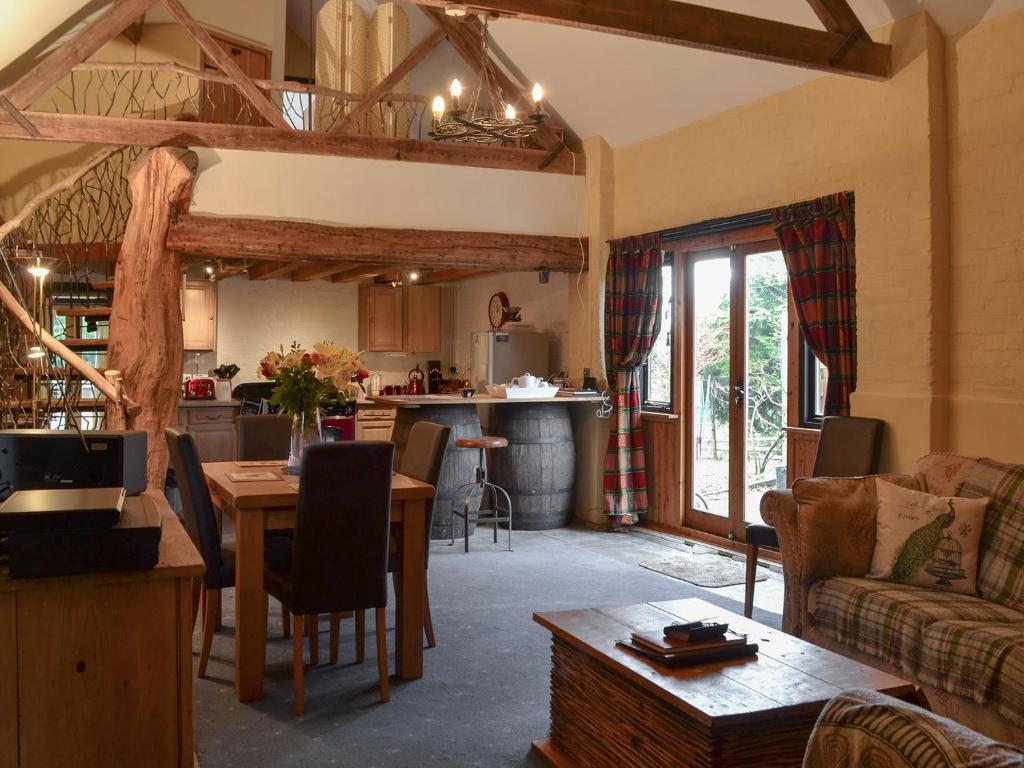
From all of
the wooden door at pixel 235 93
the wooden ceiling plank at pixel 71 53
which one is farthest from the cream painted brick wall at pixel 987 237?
the wooden ceiling plank at pixel 71 53

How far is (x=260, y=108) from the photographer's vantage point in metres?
6.57

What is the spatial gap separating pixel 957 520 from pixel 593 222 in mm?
4219

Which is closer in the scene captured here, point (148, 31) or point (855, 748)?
point (855, 748)

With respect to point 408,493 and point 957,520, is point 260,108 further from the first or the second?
point 957,520

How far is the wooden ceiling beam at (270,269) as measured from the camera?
347 inches

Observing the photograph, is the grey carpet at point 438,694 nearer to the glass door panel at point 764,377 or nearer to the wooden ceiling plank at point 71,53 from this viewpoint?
the glass door panel at point 764,377

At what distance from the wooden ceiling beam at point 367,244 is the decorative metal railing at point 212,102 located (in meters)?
0.91

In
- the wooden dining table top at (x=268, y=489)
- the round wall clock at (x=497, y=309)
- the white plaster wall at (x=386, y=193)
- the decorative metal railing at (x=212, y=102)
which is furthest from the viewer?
the round wall clock at (x=497, y=309)

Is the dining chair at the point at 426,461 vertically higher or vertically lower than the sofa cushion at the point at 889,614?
higher

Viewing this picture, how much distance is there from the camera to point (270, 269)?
29.7 ft

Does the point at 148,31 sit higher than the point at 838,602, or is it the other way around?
the point at 148,31

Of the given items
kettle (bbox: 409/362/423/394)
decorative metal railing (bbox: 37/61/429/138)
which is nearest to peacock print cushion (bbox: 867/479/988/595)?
decorative metal railing (bbox: 37/61/429/138)

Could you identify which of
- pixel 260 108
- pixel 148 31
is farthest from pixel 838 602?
pixel 148 31

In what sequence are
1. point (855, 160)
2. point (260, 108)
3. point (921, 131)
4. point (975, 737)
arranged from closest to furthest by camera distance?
point (975, 737) < point (921, 131) < point (855, 160) < point (260, 108)
